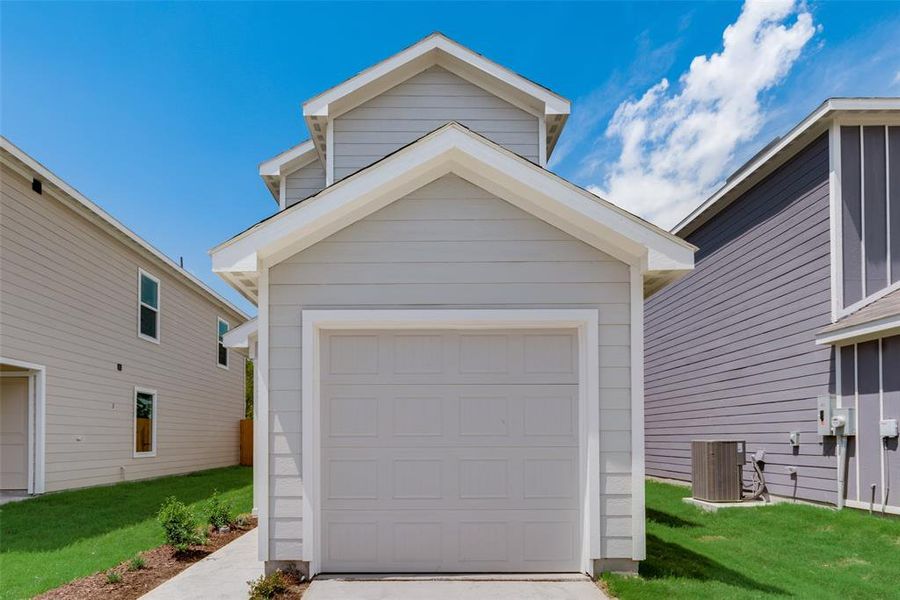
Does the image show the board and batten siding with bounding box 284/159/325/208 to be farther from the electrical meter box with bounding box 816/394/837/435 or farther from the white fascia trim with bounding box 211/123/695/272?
the electrical meter box with bounding box 816/394/837/435

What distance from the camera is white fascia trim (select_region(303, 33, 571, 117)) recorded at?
31.3 ft

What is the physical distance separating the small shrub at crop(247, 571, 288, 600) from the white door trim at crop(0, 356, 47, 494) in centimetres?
762

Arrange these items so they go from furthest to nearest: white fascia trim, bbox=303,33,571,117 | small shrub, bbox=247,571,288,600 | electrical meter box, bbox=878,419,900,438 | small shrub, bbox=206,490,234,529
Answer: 1. white fascia trim, bbox=303,33,571,117
2. electrical meter box, bbox=878,419,900,438
3. small shrub, bbox=206,490,234,529
4. small shrub, bbox=247,571,288,600

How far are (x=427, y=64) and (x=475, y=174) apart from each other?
16.6 feet

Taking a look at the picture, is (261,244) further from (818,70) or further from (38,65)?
(818,70)

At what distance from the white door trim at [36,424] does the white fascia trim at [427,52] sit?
21.2ft

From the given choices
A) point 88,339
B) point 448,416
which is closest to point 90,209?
point 88,339

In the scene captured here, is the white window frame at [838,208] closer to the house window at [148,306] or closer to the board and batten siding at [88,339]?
the board and batten siding at [88,339]

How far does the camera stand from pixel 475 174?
5.70 metres

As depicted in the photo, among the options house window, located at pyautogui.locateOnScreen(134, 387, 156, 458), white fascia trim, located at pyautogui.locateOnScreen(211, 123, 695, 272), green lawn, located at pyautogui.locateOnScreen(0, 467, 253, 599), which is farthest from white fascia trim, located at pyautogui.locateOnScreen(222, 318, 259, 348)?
house window, located at pyautogui.locateOnScreen(134, 387, 156, 458)

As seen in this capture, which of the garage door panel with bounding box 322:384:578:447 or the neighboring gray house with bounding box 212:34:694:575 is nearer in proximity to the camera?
the neighboring gray house with bounding box 212:34:694:575

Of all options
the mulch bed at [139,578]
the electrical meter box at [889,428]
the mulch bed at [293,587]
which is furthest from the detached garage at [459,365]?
the electrical meter box at [889,428]

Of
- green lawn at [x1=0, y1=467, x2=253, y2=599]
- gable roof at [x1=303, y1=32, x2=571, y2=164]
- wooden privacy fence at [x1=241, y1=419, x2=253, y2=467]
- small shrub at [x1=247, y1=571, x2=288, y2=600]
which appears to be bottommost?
wooden privacy fence at [x1=241, y1=419, x2=253, y2=467]

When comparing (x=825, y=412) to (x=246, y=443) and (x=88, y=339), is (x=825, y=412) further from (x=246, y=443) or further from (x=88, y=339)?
(x=246, y=443)
